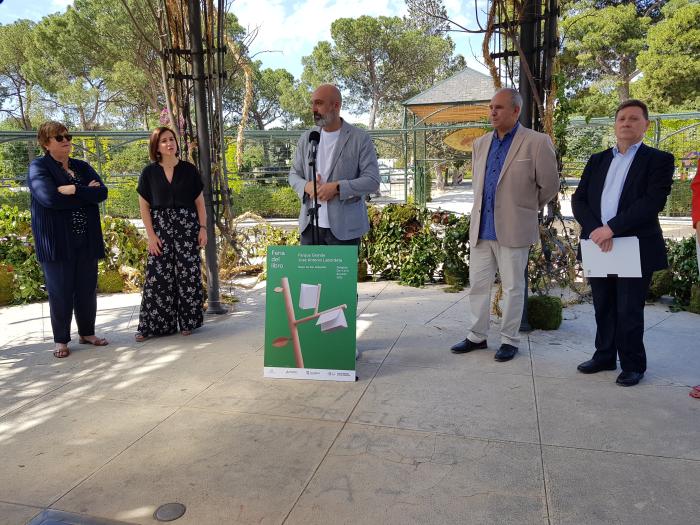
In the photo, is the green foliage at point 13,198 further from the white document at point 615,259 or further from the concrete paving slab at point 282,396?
the white document at point 615,259

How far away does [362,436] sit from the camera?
9.20ft

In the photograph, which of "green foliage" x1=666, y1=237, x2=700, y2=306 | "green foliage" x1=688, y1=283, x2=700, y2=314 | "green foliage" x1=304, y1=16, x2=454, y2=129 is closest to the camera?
"green foliage" x1=688, y1=283, x2=700, y2=314

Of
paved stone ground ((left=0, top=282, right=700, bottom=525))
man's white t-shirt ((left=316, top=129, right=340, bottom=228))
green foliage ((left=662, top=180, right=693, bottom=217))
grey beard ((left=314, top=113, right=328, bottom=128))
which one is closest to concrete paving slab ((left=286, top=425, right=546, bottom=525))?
paved stone ground ((left=0, top=282, right=700, bottom=525))

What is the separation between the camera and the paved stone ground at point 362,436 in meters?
2.22

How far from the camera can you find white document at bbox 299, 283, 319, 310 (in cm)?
359

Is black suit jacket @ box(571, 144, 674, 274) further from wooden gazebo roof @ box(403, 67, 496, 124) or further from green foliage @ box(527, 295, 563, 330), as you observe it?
wooden gazebo roof @ box(403, 67, 496, 124)

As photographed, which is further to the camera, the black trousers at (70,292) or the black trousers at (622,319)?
the black trousers at (70,292)

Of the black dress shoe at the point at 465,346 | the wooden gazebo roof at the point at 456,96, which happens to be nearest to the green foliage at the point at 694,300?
the black dress shoe at the point at 465,346

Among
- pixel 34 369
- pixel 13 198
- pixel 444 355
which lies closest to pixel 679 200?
pixel 444 355

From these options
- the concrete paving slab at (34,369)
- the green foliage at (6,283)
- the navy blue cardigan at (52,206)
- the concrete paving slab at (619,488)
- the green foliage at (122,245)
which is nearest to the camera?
the concrete paving slab at (619,488)

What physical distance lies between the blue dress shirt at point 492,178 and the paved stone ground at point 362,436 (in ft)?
3.11

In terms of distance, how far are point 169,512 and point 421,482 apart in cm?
105

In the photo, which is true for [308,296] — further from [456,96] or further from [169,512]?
[456,96]

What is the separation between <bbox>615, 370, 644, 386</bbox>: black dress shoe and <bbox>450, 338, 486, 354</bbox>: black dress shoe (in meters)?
0.99
